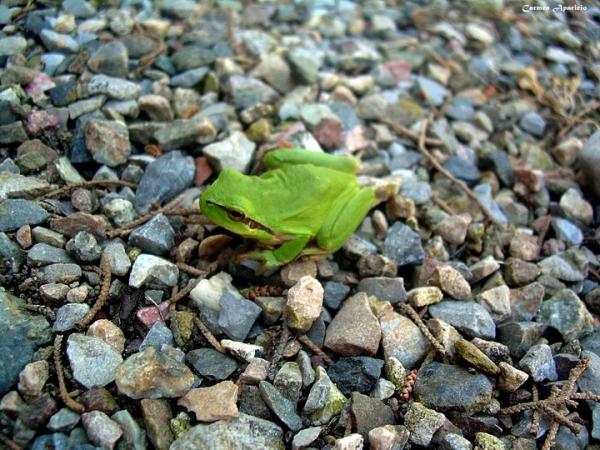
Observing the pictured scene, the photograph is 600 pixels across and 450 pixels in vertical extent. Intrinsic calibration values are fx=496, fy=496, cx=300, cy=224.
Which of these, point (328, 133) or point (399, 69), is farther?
point (399, 69)

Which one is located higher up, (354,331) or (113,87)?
(113,87)

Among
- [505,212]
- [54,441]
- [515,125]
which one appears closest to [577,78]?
[515,125]

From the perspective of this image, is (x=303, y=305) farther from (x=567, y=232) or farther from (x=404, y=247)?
(x=567, y=232)

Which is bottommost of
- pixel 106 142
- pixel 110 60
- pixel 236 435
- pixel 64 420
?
pixel 236 435

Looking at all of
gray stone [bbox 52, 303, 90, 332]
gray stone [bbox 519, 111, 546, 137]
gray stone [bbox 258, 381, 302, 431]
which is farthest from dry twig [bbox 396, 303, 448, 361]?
gray stone [bbox 519, 111, 546, 137]

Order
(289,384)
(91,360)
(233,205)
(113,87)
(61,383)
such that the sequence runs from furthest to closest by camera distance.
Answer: (113,87), (233,205), (289,384), (91,360), (61,383)

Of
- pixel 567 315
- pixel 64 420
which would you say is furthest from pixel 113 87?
pixel 567 315

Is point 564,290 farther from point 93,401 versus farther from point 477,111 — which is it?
point 93,401
